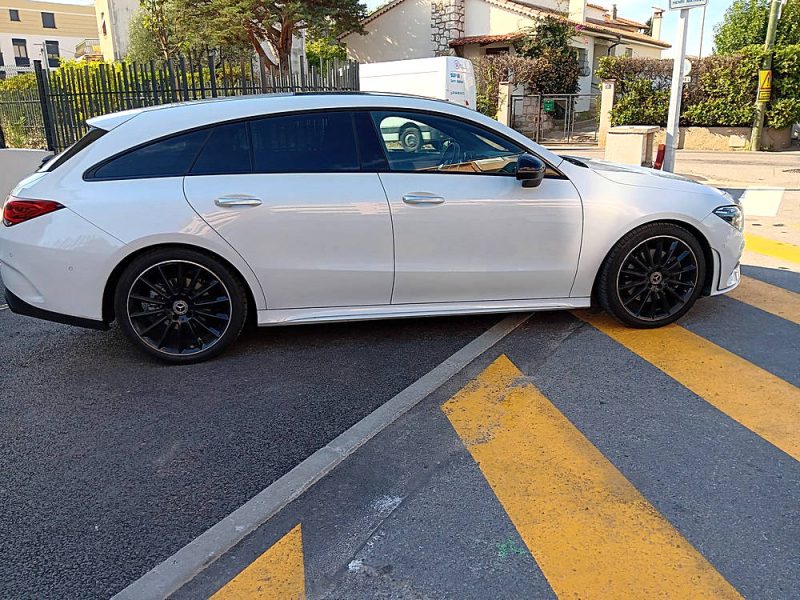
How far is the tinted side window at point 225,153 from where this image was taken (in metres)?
4.40

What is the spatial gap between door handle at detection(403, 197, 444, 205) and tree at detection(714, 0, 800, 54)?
1842cm

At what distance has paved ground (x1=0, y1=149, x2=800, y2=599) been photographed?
258 cm

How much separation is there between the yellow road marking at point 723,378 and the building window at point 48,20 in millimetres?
87458

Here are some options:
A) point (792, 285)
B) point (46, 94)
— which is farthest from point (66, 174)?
point (46, 94)

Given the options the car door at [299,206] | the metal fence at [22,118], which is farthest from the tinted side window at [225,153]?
the metal fence at [22,118]

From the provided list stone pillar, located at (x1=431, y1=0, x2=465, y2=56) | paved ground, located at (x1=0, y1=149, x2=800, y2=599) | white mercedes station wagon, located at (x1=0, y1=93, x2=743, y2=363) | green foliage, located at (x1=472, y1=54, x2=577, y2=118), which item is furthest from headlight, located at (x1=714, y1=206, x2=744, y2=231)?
stone pillar, located at (x1=431, y1=0, x2=465, y2=56)

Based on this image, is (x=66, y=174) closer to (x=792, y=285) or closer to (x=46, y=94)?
(x=792, y=285)

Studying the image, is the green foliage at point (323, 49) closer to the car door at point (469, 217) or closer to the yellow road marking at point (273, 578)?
the car door at point (469, 217)

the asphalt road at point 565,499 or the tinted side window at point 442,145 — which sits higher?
the tinted side window at point 442,145

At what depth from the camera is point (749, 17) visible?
23000 millimetres

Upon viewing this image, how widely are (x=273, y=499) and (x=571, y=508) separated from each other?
1291mm

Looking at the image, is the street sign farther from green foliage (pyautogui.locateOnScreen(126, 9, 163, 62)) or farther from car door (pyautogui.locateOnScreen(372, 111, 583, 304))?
green foliage (pyautogui.locateOnScreen(126, 9, 163, 62))

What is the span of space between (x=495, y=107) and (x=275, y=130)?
71.5 feet

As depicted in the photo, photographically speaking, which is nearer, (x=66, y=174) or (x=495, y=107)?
(x=66, y=174)
